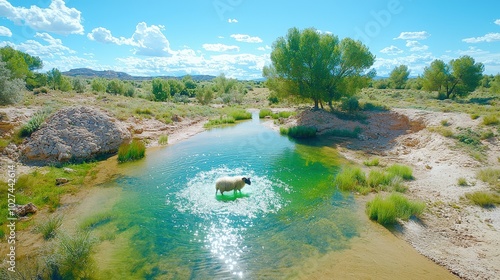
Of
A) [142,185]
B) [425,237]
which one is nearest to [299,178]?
[425,237]

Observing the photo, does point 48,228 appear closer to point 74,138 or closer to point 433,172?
point 74,138

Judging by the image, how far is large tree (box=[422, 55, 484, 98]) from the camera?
39188 millimetres

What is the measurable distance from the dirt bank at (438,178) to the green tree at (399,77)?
4761cm

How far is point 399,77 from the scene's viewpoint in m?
66.1

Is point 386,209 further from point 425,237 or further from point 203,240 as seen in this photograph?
point 203,240

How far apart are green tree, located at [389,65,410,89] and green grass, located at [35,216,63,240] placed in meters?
73.6

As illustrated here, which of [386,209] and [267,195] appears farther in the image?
[267,195]

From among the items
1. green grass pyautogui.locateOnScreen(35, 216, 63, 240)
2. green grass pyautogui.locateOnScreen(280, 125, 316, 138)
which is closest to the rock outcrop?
green grass pyautogui.locateOnScreen(35, 216, 63, 240)

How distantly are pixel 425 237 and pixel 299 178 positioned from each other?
630 centimetres

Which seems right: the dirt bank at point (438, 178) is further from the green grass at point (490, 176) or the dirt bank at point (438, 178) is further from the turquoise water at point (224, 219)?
the turquoise water at point (224, 219)

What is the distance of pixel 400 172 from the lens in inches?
535

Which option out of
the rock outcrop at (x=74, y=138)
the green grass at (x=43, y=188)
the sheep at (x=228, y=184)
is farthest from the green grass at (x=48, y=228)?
the rock outcrop at (x=74, y=138)

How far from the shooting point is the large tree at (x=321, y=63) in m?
28.0

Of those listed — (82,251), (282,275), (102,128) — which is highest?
(102,128)
